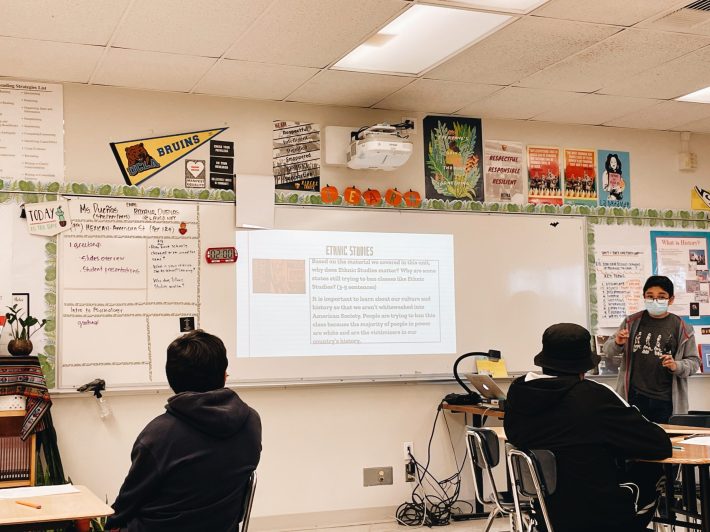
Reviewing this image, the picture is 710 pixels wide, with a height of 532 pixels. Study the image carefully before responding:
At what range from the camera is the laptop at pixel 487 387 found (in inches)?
204

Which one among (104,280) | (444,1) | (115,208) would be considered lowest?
(104,280)

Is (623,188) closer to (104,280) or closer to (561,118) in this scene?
(561,118)

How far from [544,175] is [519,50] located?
1.68 metres

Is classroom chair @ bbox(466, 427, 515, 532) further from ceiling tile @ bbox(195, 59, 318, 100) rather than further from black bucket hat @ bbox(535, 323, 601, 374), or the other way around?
ceiling tile @ bbox(195, 59, 318, 100)

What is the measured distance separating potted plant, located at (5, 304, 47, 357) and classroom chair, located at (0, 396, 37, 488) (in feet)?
0.88

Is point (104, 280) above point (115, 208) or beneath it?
beneath

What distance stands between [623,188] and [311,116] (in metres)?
2.45

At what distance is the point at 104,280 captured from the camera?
4.90 metres

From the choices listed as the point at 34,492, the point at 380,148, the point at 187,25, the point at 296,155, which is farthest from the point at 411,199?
the point at 34,492

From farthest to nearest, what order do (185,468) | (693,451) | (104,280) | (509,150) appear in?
(509,150) < (104,280) < (693,451) < (185,468)

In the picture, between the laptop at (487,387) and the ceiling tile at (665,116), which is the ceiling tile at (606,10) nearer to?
the ceiling tile at (665,116)

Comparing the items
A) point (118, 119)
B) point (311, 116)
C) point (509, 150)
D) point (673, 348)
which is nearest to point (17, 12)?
point (118, 119)

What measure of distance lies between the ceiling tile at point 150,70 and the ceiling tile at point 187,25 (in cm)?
12

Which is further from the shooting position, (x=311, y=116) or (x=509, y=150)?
(x=509, y=150)
